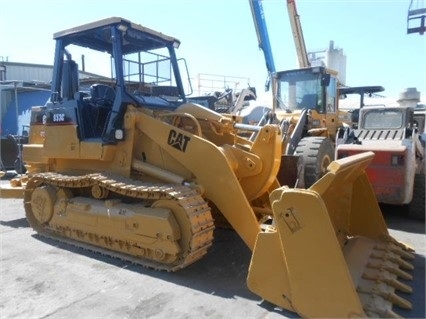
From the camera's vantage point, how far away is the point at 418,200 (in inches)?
261

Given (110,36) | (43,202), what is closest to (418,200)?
(110,36)

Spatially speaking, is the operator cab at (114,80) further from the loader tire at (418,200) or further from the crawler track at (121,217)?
the loader tire at (418,200)

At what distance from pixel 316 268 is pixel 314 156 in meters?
3.66

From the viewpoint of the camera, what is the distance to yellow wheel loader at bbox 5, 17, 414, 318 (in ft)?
10.1

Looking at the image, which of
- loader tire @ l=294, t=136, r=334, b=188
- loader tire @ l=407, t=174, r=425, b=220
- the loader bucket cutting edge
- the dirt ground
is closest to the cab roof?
loader tire @ l=294, t=136, r=334, b=188

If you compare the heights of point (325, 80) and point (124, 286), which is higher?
point (325, 80)

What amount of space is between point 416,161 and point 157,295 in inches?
216

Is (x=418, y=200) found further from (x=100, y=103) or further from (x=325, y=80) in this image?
(x=100, y=103)

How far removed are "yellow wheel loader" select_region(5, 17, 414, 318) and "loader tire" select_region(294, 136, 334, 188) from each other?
5.03 feet

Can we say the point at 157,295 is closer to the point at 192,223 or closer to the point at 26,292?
the point at 192,223

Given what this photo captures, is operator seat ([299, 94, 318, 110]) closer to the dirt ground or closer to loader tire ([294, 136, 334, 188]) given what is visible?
loader tire ([294, 136, 334, 188])

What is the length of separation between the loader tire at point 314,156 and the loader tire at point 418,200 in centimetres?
158

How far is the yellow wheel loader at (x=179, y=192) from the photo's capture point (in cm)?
307

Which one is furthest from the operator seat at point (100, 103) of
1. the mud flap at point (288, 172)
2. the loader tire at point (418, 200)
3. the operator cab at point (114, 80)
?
the loader tire at point (418, 200)
